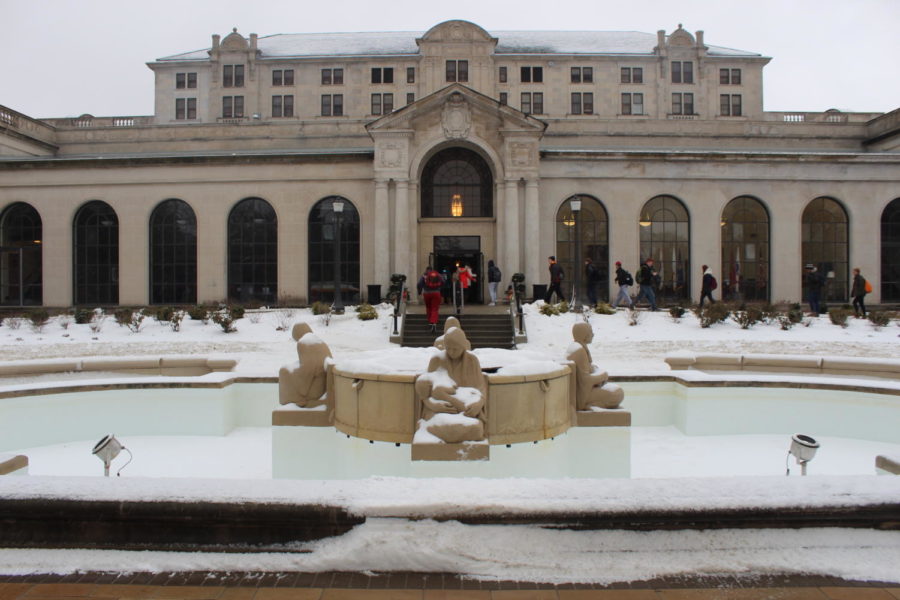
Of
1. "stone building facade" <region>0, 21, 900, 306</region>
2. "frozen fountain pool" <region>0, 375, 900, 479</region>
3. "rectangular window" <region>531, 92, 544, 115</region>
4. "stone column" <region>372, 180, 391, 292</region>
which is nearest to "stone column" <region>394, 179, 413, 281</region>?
"stone building facade" <region>0, 21, 900, 306</region>

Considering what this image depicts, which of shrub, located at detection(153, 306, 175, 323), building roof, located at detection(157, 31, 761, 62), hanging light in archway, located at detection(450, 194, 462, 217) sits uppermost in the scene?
building roof, located at detection(157, 31, 761, 62)

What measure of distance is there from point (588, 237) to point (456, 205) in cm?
676

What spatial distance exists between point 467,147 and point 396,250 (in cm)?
615

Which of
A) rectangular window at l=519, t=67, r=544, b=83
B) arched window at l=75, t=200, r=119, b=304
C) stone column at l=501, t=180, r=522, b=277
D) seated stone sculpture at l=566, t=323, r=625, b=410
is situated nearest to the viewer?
seated stone sculpture at l=566, t=323, r=625, b=410

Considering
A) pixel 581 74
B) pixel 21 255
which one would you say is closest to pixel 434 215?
pixel 21 255

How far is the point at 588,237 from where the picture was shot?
1233 inches

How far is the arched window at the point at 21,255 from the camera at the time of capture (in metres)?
32.6

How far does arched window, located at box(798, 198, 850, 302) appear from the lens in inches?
1243

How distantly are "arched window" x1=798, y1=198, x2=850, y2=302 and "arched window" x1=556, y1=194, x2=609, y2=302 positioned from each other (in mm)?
10025

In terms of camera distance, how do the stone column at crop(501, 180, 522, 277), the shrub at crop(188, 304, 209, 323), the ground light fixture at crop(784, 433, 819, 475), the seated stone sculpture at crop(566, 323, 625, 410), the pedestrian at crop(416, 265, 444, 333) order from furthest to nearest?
1. the stone column at crop(501, 180, 522, 277)
2. the shrub at crop(188, 304, 209, 323)
3. the pedestrian at crop(416, 265, 444, 333)
4. the seated stone sculpture at crop(566, 323, 625, 410)
5. the ground light fixture at crop(784, 433, 819, 475)

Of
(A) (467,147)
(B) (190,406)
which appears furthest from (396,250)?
(B) (190,406)

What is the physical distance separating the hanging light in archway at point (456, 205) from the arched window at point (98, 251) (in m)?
17.1

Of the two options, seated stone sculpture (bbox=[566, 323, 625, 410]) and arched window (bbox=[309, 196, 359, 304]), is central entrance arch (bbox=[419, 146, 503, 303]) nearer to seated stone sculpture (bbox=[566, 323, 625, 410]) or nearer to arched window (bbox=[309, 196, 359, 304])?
arched window (bbox=[309, 196, 359, 304])

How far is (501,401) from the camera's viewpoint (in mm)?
6777
